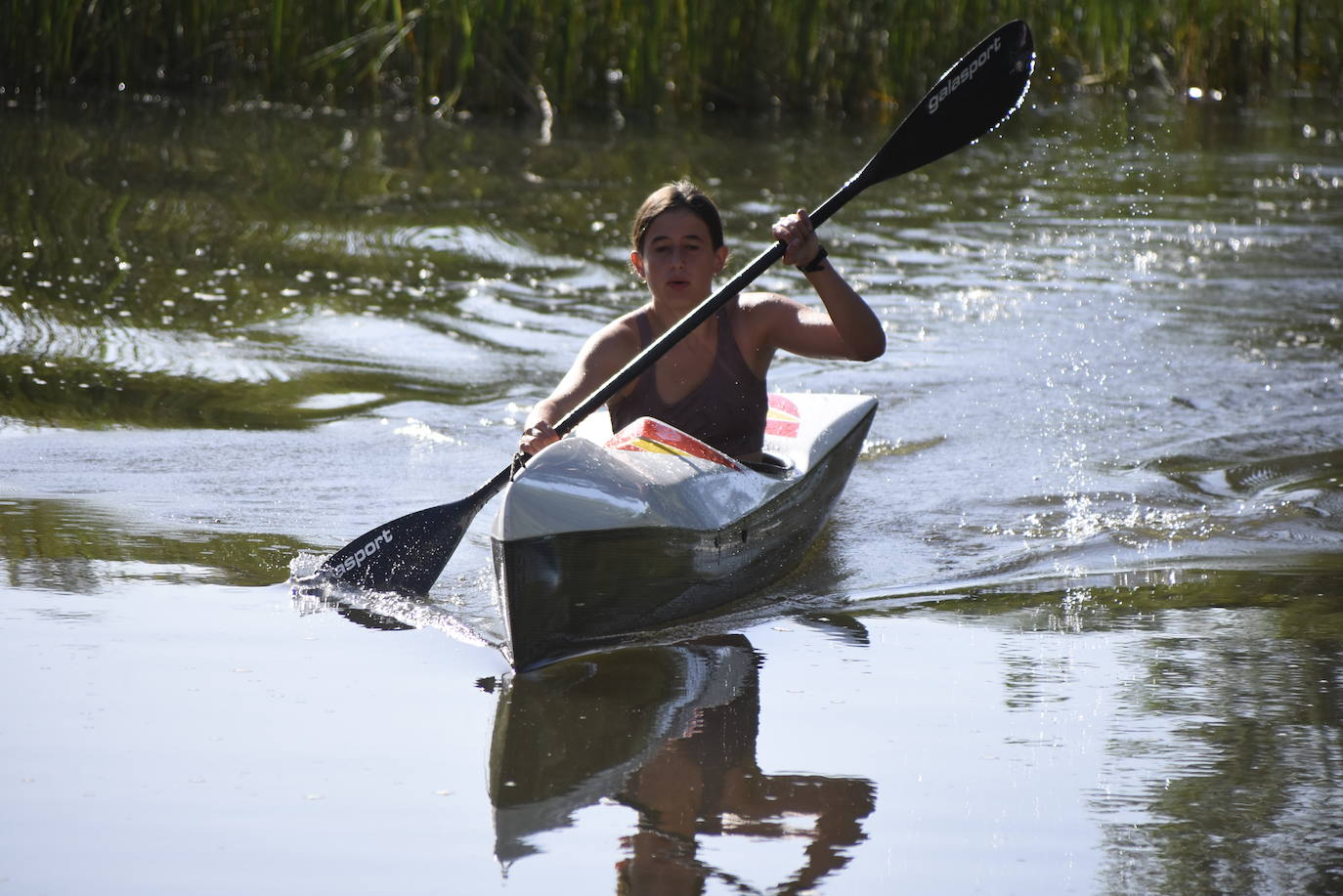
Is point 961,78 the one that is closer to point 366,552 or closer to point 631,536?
point 631,536

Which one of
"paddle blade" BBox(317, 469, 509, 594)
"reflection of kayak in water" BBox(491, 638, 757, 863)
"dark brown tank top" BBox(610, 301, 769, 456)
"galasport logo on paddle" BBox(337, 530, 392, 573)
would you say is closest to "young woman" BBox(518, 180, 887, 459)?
"dark brown tank top" BBox(610, 301, 769, 456)

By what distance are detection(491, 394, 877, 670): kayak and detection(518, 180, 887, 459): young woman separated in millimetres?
180

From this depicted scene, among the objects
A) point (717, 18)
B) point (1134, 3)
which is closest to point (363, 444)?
point (717, 18)

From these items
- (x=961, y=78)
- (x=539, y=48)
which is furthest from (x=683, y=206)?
(x=539, y=48)

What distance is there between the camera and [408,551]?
3.76 metres

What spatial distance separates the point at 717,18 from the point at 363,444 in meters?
7.28

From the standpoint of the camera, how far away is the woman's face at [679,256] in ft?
13.4

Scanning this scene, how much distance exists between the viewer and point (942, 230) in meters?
9.14

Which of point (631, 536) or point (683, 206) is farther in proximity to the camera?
point (683, 206)

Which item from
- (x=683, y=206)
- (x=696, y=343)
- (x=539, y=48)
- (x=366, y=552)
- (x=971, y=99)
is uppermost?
(x=539, y=48)

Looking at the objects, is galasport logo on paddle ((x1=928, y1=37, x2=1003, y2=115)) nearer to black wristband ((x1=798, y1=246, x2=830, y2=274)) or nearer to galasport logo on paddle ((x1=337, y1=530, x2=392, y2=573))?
black wristband ((x1=798, y1=246, x2=830, y2=274))

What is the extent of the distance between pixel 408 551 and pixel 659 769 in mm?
1206

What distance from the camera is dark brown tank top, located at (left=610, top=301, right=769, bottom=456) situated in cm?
409

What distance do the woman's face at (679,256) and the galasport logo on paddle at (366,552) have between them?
918mm
